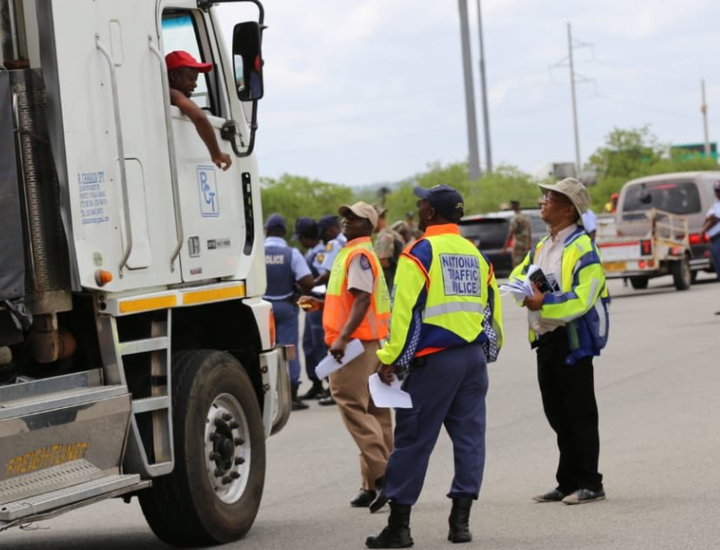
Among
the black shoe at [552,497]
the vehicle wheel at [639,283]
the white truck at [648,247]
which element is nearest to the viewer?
the black shoe at [552,497]

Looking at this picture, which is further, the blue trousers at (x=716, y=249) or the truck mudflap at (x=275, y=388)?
the blue trousers at (x=716, y=249)

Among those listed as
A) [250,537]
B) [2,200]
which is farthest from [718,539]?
[2,200]

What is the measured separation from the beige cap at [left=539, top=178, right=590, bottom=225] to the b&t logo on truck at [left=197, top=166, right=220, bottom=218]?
183 cm

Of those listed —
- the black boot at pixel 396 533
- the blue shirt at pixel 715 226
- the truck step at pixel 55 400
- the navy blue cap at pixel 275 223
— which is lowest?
the black boot at pixel 396 533

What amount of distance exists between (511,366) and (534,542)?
9.73 metres

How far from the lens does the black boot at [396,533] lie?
7520 millimetres

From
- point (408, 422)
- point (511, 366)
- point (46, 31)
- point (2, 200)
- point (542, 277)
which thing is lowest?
point (511, 366)

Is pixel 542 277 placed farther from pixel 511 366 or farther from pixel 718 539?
pixel 511 366

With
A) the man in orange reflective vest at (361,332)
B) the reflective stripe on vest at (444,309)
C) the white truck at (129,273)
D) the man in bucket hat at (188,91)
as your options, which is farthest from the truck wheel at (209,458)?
the reflective stripe on vest at (444,309)

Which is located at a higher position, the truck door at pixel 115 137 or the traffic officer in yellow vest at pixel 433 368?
the truck door at pixel 115 137

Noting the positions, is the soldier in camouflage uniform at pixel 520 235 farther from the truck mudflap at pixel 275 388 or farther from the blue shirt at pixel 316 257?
the truck mudflap at pixel 275 388

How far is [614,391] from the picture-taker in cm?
1401

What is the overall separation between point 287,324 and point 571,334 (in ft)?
19.6

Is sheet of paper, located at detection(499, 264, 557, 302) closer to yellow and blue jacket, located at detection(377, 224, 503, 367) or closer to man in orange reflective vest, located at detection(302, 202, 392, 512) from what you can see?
yellow and blue jacket, located at detection(377, 224, 503, 367)
